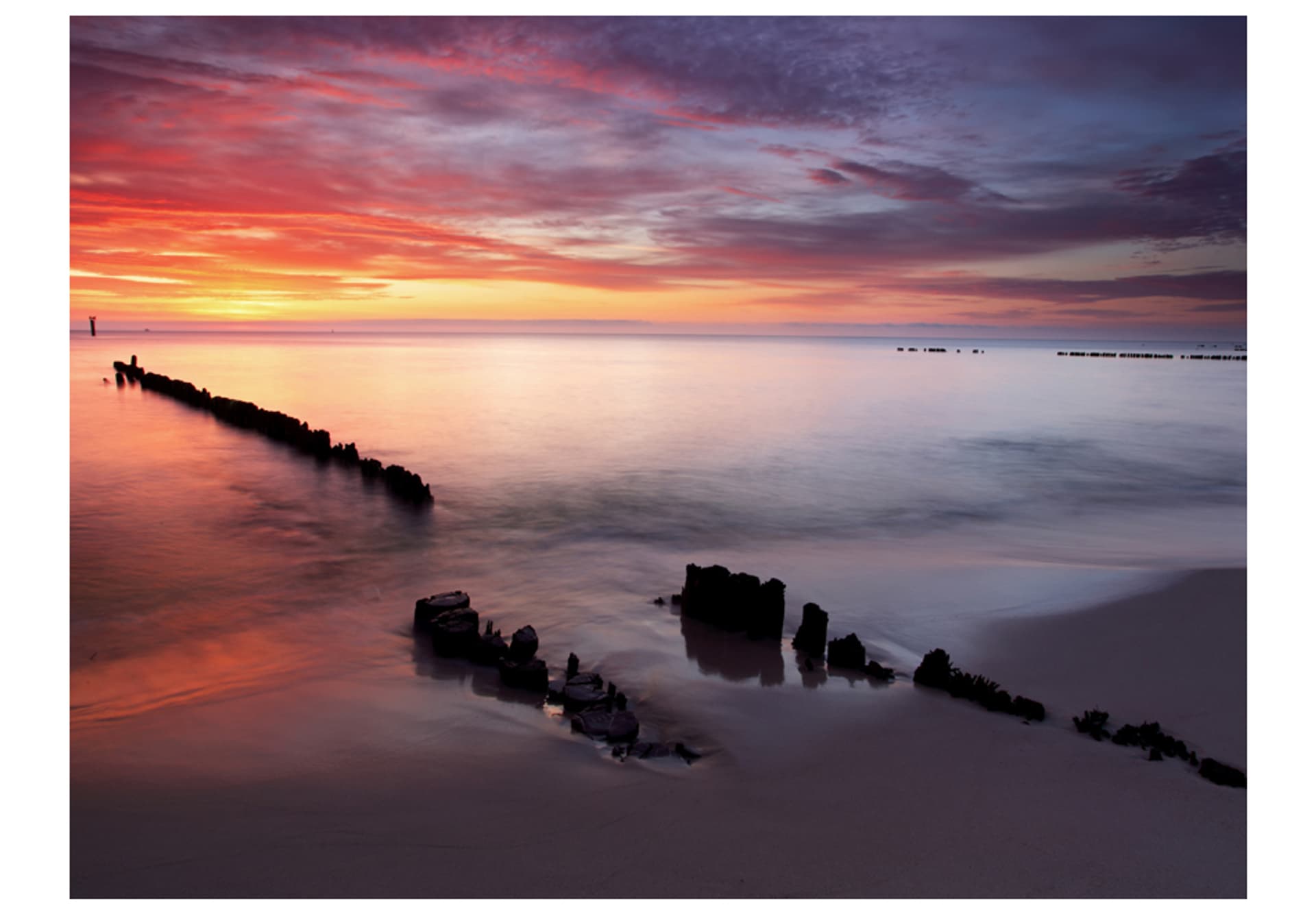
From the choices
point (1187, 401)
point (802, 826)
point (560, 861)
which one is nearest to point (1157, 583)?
point (802, 826)

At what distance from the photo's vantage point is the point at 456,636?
7.89 m

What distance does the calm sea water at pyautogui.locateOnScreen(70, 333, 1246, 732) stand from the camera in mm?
8391

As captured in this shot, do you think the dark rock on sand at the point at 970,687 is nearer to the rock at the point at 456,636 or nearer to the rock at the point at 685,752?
the rock at the point at 685,752

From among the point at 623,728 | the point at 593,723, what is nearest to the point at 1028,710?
the point at 623,728

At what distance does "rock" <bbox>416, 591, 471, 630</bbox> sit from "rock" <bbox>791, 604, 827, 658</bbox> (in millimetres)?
4102

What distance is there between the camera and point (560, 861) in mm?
4656

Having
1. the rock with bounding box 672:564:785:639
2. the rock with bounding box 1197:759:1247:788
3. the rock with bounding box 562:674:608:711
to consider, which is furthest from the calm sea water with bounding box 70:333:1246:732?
the rock with bounding box 1197:759:1247:788

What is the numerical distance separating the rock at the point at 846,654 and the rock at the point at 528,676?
10.4 ft

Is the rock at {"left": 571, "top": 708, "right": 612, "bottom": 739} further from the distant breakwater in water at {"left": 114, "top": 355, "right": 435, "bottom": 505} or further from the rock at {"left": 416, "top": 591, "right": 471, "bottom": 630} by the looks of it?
the distant breakwater in water at {"left": 114, "top": 355, "right": 435, "bottom": 505}

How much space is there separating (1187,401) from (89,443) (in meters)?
52.3

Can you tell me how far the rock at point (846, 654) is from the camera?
25.7 ft

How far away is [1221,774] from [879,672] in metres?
2.89

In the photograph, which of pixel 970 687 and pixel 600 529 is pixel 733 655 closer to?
pixel 970 687

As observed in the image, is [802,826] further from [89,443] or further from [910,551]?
[89,443]
